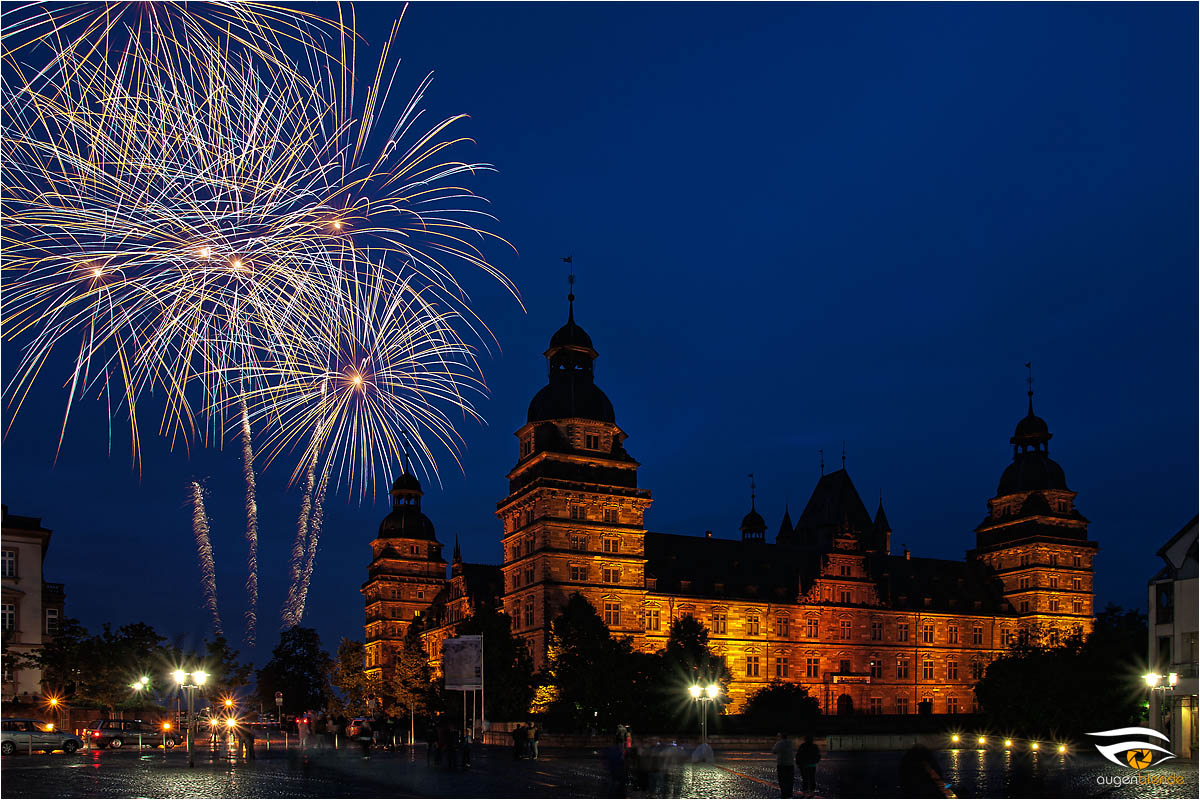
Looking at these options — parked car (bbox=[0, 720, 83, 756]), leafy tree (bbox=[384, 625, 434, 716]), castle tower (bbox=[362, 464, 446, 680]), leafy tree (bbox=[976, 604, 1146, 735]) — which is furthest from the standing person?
castle tower (bbox=[362, 464, 446, 680])

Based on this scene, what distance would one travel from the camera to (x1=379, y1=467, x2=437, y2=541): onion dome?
399ft

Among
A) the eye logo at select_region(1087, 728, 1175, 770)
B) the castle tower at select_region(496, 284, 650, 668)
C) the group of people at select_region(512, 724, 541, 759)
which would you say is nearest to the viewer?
the group of people at select_region(512, 724, 541, 759)

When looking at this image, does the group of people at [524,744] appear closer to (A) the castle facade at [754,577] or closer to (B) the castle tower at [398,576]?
(A) the castle facade at [754,577]

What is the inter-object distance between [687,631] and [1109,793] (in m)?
46.0

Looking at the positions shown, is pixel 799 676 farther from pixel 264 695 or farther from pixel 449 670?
pixel 264 695

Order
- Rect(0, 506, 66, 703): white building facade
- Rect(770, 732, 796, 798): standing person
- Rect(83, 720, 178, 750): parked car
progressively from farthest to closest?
Rect(0, 506, 66, 703): white building facade → Rect(83, 720, 178, 750): parked car → Rect(770, 732, 796, 798): standing person

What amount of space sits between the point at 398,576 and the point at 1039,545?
201 feet

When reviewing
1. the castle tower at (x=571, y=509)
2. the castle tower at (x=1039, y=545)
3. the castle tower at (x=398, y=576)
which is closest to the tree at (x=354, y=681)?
the castle tower at (x=398, y=576)

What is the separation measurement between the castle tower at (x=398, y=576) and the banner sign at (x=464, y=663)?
69.3 metres

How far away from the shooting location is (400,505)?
12331cm

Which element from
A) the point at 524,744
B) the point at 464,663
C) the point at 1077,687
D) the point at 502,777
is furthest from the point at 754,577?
the point at 502,777

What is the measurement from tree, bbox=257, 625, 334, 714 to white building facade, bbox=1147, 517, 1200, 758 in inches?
3756

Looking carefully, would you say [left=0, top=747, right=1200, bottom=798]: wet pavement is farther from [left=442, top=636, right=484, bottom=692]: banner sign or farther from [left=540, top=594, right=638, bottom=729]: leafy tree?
[left=540, top=594, right=638, bottom=729]: leafy tree

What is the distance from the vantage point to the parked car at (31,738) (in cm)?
4609
